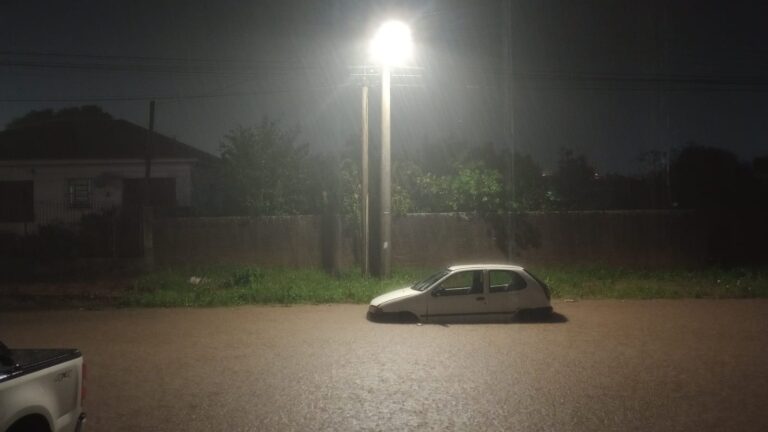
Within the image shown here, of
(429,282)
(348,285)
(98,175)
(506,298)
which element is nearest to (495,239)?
(348,285)

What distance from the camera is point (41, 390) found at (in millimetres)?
4477

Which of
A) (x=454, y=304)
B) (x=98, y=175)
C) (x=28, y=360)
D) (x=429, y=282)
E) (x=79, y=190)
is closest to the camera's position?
(x=28, y=360)

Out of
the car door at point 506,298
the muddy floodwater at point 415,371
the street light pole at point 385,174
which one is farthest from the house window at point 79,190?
the car door at point 506,298

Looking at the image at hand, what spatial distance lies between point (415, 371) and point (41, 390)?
205 inches

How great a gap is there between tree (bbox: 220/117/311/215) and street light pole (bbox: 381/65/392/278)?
4.77 metres

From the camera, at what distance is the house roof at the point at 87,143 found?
29.6m

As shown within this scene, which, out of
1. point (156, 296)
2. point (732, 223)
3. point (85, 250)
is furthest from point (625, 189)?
point (85, 250)

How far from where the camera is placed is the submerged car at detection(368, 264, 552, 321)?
41.7ft

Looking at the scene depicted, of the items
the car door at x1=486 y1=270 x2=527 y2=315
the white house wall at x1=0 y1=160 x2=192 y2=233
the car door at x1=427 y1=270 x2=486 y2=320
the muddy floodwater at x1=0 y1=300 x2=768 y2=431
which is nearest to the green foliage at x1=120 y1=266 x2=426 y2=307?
the muddy floodwater at x1=0 y1=300 x2=768 y2=431

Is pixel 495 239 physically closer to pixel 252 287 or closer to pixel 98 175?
pixel 252 287

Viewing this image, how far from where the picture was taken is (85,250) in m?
21.5

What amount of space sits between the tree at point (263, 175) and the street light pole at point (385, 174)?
4769 millimetres

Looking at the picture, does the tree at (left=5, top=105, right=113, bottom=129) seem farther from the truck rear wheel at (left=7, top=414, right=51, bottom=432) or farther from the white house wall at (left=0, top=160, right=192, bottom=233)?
the truck rear wheel at (left=7, top=414, right=51, bottom=432)

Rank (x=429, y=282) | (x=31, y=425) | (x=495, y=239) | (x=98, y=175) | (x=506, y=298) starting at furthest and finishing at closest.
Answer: (x=98, y=175) < (x=495, y=239) < (x=429, y=282) < (x=506, y=298) < (x=31, y=425)
